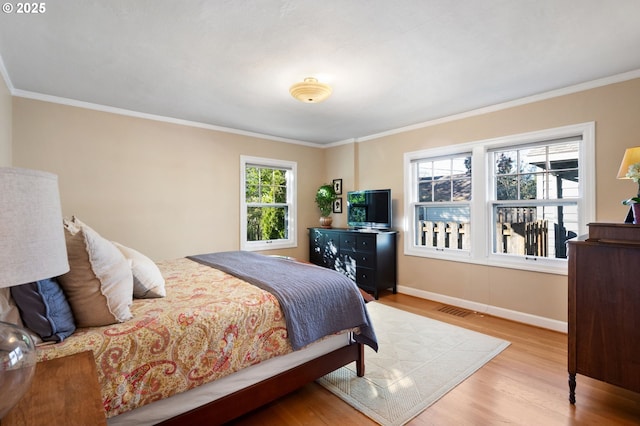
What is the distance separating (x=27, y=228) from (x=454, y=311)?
401 centimetres

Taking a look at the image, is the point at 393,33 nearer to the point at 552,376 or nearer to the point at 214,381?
the point at 214,381

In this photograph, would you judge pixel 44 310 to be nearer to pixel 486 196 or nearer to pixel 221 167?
pixel 221 167

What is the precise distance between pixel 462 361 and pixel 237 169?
3.72 meters

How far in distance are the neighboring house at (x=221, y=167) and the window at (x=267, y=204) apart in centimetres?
15

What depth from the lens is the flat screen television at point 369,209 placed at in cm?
453

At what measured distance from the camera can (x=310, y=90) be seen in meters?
2.75

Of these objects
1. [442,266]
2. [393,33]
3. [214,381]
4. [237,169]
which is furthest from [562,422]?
[237,169]

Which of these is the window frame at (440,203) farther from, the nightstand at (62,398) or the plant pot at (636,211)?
the nightstand at (62,398)

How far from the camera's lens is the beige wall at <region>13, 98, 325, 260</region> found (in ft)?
10.9

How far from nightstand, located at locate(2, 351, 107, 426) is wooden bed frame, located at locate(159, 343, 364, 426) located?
0.59 meters

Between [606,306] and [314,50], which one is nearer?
[606,306]

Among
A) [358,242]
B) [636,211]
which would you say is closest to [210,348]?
[636,211]

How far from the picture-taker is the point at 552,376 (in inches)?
91.6

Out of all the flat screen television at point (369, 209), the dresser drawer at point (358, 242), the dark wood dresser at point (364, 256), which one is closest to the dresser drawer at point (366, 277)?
the dark wood dresser at point (364, 256)
